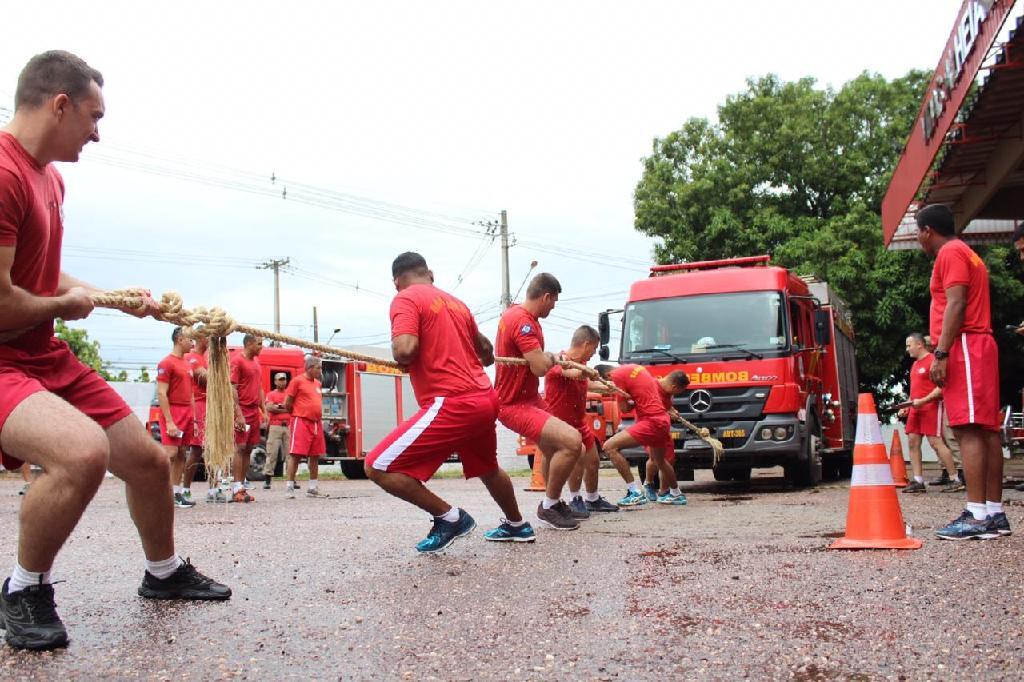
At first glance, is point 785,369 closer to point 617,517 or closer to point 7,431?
point 617,517

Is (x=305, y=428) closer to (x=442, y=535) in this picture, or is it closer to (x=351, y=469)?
(x=442, y=535)

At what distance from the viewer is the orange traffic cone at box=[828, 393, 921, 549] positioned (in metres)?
6.14

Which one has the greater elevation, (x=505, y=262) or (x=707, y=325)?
(x=505, y=262)

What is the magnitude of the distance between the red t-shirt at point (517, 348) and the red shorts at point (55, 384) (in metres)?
3.62

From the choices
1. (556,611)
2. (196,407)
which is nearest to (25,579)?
(556,611)

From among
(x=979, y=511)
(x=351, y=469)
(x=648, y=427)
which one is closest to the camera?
(x=979, y=511)

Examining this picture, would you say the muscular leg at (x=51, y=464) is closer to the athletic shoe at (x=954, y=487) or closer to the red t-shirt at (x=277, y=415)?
the athletic shoe at (x=954, y=487)

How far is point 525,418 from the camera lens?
770cm

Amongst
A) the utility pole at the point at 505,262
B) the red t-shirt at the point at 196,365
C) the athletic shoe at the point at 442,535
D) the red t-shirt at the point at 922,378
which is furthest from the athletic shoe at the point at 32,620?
the utility pole at the point at 505,262

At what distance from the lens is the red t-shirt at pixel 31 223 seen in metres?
3.64

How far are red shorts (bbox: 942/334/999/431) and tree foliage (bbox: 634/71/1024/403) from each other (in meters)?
19.6

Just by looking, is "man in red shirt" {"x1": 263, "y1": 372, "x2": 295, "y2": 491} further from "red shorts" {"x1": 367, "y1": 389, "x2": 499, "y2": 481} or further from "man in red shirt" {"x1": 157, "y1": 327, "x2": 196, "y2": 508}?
"red shorts" {"x1": 367, "y1": 389, "x2": 499, "y2": 481}

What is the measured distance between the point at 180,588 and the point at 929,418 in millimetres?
8987

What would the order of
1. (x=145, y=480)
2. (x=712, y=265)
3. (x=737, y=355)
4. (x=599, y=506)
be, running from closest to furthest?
(x=145, y=480)
(x=599, y=506)
(x=737, y=355)
(x=712, y=265)
